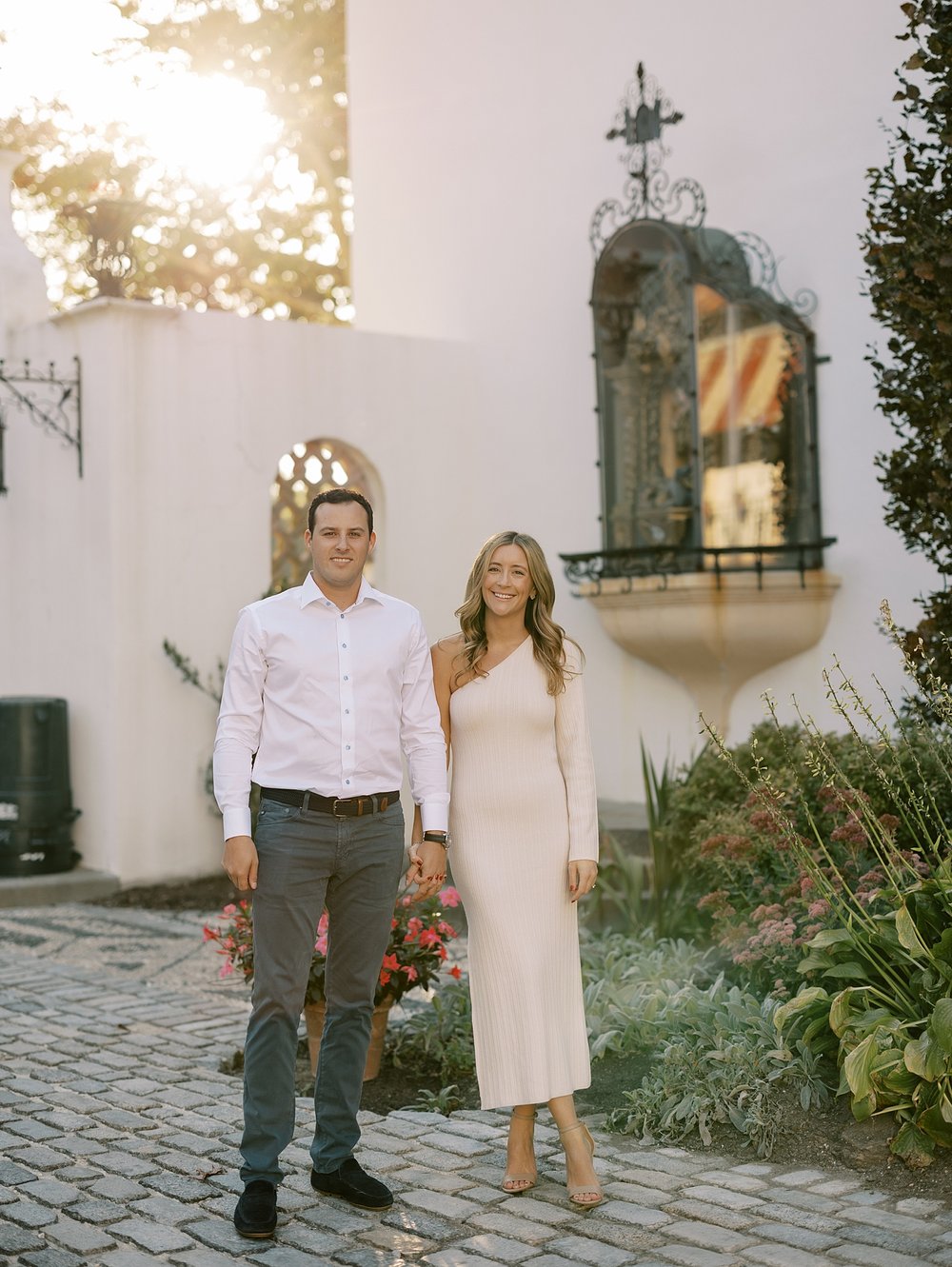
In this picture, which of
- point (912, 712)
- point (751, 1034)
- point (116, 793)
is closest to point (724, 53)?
point (912, 712)

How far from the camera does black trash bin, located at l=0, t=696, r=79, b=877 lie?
957 cm

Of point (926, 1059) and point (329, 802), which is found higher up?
point (329, 802)

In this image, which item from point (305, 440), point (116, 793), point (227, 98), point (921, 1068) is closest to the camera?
point (921, 1068)

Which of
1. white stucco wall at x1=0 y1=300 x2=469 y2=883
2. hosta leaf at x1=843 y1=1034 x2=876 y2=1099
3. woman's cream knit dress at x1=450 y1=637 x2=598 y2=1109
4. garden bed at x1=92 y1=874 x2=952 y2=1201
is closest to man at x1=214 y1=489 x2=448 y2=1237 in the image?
woman's cream knit dress at x1=450 y1=637 x2=598 y2=1109

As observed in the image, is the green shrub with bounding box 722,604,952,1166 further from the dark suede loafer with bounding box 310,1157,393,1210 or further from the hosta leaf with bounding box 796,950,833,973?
the dark suede loafer with bounding box 310,1157,393,1210

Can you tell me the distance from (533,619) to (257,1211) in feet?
5.55

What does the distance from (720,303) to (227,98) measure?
9297 millimetres

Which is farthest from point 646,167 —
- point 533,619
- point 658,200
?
point 533,619

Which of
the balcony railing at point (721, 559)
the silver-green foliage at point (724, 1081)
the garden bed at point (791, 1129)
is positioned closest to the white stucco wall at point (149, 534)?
the balcony railing at point (721, 559)

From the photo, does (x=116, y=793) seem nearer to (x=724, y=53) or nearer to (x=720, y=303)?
(x=720, y=303)

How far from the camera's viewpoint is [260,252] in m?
17.4

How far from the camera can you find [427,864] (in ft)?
13.7

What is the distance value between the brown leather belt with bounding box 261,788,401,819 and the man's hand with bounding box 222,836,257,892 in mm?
154

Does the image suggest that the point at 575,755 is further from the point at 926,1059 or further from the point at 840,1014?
the point at 926,1059
